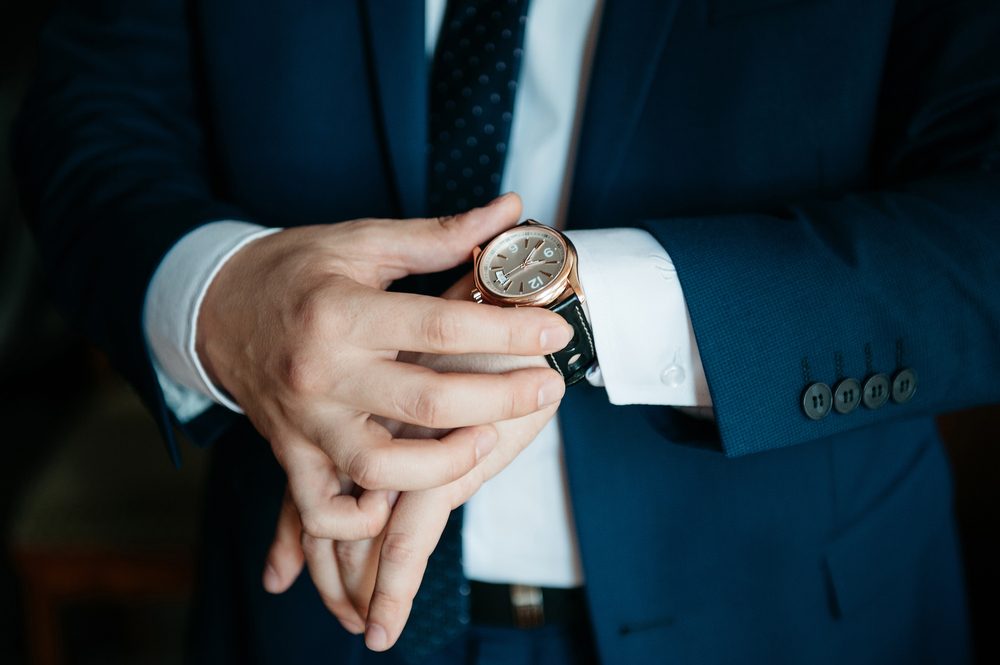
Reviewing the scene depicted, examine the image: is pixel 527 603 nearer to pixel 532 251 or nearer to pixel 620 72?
pixel 532 251

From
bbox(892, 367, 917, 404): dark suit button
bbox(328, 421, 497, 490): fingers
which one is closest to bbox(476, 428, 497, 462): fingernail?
bbox(328, 421, 497, 490): fingers

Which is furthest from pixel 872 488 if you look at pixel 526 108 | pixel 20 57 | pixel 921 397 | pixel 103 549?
pixel 20 57

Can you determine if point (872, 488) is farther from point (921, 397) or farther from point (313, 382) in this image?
point (313, 382)

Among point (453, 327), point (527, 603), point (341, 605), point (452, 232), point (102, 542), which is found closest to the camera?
point (453, 327)

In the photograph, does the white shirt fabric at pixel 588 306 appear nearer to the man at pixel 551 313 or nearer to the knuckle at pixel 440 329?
the man at pixel 551 313

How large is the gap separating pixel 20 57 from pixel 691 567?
3880mm

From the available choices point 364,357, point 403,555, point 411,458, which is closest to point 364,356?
point 364,357

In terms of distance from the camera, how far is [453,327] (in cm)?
72

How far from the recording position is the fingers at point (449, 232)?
820 mm

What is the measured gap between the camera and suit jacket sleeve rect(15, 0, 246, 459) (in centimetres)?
101

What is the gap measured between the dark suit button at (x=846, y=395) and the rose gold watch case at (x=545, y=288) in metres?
0.28

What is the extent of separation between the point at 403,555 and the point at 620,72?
578mm

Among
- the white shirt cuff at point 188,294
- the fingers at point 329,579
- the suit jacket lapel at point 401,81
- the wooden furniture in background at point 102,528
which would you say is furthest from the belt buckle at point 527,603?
the wooden furniture in background at point 102,528

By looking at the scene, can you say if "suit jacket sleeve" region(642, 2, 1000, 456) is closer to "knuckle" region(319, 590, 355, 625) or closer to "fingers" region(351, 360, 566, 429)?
"fingers" region(351, 360, 566, 429)
